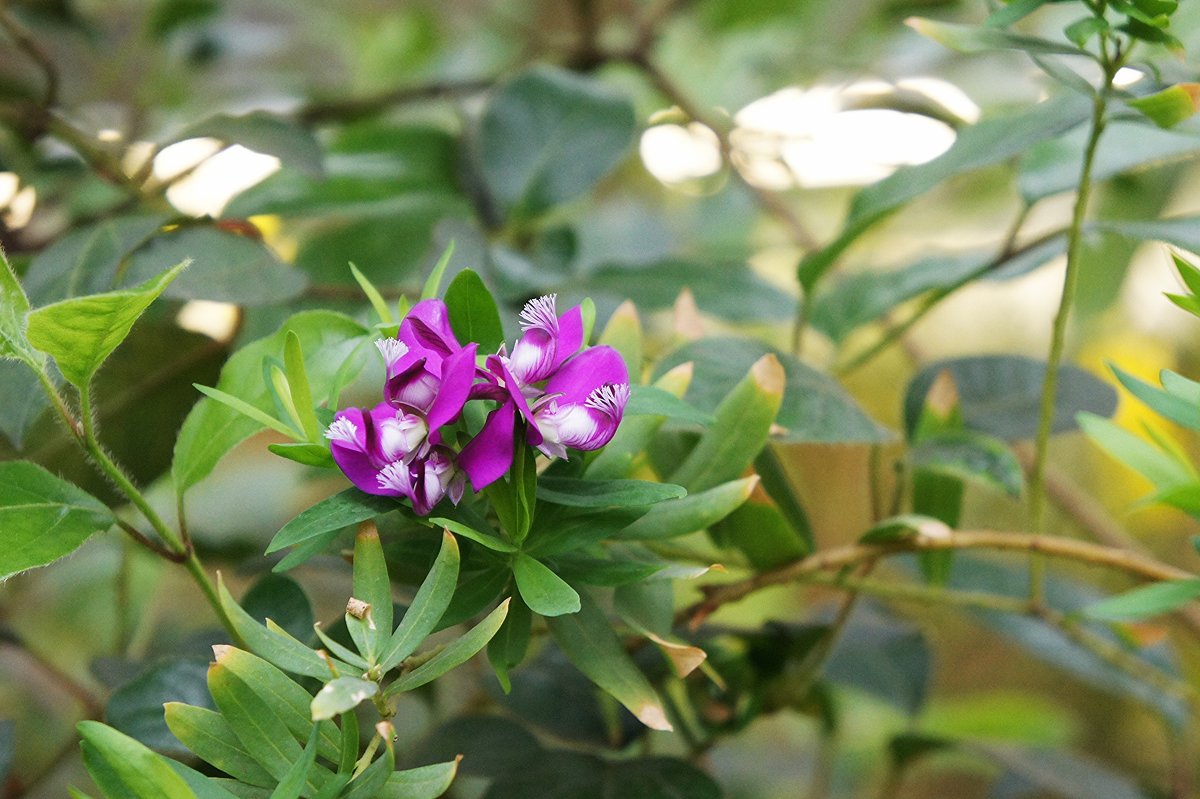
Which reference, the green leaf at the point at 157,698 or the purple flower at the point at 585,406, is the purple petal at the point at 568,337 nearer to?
the purple flower at the point at 585,406

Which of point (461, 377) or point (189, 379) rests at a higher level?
point (461, 377)

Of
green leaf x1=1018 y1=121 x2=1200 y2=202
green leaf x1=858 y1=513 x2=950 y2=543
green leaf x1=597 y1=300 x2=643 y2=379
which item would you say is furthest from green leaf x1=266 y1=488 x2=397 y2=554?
green leaf x1=1018 y1=121 x2=1200 y2=202

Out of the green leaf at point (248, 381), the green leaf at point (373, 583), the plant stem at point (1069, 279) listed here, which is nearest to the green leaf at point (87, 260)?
the green leaf at point (248, 381)

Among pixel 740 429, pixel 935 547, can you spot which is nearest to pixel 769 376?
pixel 740 429

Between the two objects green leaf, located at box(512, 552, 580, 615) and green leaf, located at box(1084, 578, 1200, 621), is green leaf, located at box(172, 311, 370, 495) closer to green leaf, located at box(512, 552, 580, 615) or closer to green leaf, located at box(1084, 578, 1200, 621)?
green leaf, located at box(512, 552, 580, 615)

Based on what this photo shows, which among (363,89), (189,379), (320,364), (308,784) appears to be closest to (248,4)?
(363,89)

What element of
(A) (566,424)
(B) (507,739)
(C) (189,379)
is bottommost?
(B) (507,739)

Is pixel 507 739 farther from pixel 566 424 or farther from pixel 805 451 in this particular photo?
pixel 805 451
